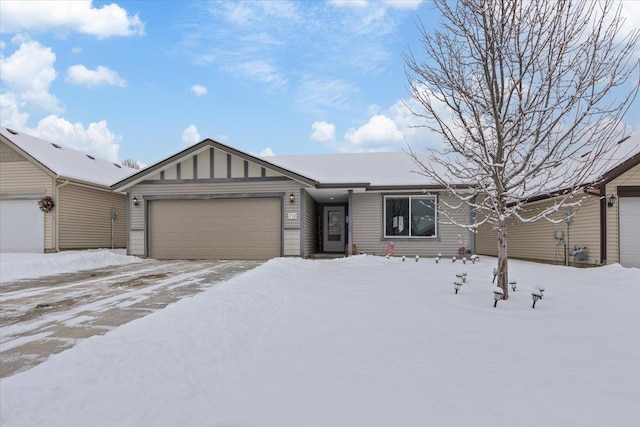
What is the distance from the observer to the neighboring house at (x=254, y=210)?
12.5 metres

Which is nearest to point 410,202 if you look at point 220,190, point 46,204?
point 220,190

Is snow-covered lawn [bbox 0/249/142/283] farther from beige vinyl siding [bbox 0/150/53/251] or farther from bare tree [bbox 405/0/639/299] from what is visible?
bare tree [bbox 405/0/639/299]

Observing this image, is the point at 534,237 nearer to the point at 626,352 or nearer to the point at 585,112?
the point at 585,112

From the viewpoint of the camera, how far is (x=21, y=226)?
1387 cm

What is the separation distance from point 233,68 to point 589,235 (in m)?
16.5

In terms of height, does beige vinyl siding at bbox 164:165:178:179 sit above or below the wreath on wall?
above

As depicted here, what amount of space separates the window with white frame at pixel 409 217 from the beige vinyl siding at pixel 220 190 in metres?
3.57

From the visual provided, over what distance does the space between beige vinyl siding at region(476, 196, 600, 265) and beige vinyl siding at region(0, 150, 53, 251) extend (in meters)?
16.2

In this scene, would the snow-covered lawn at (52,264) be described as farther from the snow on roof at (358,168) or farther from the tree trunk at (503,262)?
the tree trunk at (503,262)

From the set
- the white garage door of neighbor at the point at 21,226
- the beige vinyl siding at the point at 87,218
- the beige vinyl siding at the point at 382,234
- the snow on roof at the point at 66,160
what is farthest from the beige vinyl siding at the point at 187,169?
Answer: the beige vinyl siding at the point at 382,234

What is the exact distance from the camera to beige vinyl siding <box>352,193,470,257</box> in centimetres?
1289

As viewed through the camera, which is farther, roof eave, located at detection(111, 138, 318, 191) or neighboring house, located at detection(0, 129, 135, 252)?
neighboring house, located at detection(0, 129, 135, 252)

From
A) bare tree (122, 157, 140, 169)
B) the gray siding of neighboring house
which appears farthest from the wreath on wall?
bare tree (122, 157, 140, 169)

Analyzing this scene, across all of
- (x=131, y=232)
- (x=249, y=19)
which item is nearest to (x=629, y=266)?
(x=249, y=19)
